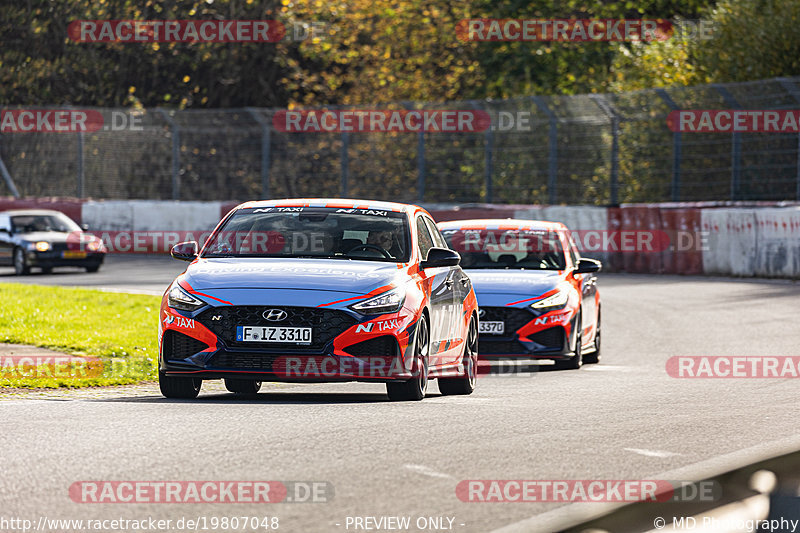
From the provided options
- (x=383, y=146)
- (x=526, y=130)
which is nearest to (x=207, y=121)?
(x=383, y=146)

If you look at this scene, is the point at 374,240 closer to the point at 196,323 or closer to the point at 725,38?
the point at 196,323

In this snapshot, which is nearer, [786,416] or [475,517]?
[475,517]

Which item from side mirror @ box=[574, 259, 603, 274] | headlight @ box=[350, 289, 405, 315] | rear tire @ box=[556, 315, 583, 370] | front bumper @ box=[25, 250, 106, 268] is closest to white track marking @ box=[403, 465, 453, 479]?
headlight @ box=[350, 289, 405, 315]

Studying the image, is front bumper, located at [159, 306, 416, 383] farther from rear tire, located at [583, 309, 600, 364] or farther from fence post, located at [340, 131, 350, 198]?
fence post, located at [340, 131, 350, 198]

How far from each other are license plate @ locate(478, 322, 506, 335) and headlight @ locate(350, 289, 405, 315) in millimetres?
3882

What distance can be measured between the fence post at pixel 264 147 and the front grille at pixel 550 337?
22151 millimetres

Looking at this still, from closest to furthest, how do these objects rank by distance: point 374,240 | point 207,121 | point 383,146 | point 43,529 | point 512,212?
point 43,529 < point 374,240 < point 512,212 < point 383,146 < point 207,121

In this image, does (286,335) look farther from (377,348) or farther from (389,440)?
(389,440)

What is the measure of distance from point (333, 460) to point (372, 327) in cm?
262

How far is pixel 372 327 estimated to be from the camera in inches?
387

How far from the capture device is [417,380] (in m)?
10.3

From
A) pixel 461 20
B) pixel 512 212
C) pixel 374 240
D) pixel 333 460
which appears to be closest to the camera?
pixel 333 460

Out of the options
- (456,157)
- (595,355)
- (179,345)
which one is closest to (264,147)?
(456,157)

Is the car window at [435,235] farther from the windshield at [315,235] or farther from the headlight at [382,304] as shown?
the headlight at [382,304]
